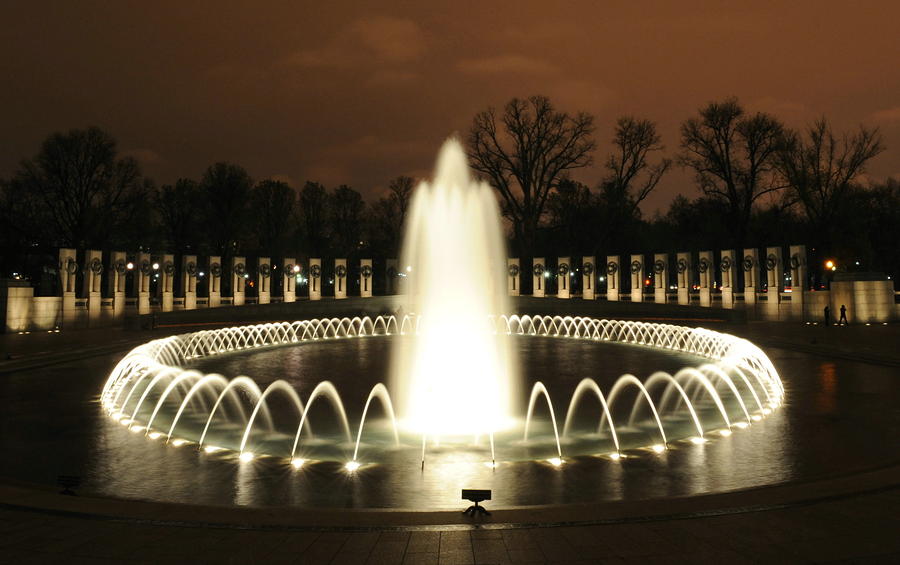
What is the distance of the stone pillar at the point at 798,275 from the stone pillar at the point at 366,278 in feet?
91.6

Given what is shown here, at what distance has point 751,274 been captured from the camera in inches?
1515

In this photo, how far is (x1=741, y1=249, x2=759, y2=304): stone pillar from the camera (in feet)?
124

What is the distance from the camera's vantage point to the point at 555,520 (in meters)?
5.99

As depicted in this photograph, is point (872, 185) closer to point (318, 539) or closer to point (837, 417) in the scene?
point (837, 417)

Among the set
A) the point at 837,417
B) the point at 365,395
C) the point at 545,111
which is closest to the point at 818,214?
the point at 545,111

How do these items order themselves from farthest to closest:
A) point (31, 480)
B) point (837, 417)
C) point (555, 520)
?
point (837, 417) → point (31, 480) → point (555, 520)

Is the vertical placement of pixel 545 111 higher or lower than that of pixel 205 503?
higher

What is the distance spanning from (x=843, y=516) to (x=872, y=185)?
6684 centimetres

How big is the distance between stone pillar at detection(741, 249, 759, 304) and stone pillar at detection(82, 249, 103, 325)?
38.0 metres

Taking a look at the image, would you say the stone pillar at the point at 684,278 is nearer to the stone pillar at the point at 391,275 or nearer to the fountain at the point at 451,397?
the fountain at the point at 451,397

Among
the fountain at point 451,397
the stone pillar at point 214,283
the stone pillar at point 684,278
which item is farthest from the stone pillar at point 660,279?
the stone pillar at point 214,283

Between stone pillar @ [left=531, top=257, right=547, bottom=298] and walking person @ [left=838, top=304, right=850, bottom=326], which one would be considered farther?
stone pillar @ [left=531, top=257, right=547, bottom=298]

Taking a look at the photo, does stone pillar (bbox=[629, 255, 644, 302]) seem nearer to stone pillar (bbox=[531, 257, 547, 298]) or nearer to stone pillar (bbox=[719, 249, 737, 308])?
stone pillar (bbox=[719, 249, 737, 308])

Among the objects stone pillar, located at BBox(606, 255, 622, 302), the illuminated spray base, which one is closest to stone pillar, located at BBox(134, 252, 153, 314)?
the illuminated spray base
